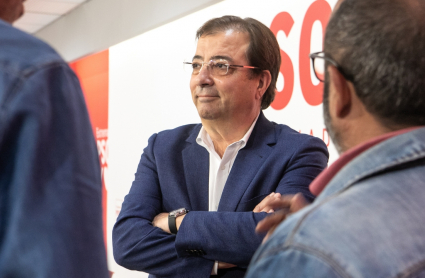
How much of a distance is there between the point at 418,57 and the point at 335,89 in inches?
6.5

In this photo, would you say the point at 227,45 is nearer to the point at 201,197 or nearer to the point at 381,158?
the point at 201,197

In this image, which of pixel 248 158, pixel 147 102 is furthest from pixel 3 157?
pixel 147 102

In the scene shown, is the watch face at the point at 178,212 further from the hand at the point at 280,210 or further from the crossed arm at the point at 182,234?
the hand at the point at 280,210

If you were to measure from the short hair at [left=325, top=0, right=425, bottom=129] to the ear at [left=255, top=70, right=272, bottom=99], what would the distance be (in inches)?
51.2

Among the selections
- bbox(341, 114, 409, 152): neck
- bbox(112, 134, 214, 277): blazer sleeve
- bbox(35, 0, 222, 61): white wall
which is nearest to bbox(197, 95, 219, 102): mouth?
bbox(112, 134, 214, 277): blazer sleeve

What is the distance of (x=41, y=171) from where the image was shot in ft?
2.27

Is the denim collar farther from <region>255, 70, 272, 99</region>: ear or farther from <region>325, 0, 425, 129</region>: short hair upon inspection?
<region>255, 70, 272, 99</region>: ear

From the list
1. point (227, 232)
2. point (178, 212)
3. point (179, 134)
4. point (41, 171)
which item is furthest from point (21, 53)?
point (179, 134)

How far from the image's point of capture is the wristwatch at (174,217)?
185cm

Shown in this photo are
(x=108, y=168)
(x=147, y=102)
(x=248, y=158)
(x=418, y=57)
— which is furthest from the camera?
(x=108, y=168)

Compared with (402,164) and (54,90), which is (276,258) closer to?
(402,164)

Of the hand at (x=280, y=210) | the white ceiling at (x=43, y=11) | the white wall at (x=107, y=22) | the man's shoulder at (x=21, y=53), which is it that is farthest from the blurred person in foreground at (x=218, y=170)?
the white ceiling at (x=43, y=11)

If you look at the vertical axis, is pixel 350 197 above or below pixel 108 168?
above

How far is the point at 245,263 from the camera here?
170cm
